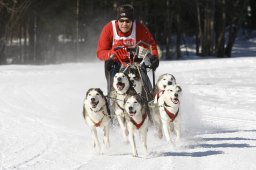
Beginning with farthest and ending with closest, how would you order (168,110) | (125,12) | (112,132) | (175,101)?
(112,132) < (125,12) < (168,110) < (175,101)

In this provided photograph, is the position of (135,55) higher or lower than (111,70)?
higher

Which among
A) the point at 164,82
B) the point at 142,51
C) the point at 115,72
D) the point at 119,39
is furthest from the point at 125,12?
the point at 164,82

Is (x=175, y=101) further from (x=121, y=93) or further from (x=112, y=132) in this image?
(x=112, y=132)

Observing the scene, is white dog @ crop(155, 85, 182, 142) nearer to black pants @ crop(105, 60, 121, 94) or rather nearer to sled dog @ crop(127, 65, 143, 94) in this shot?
sled dog @ crop(127, 65, 143, 94)

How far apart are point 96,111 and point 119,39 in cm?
183

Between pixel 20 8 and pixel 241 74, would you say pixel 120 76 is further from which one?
pixel 20 8

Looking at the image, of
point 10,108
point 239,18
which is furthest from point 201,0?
point 10,108

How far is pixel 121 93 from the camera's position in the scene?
8.62 m

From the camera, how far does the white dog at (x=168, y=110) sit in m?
8.30

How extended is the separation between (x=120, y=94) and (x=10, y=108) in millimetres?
5287

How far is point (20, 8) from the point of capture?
3728 cm

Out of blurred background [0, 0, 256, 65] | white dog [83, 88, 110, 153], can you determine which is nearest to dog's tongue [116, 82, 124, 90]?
white dog [83, 88, 110, 153]

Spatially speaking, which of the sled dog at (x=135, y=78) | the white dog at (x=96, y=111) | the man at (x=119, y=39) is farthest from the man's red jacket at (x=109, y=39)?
the white dog at (x=96, y=111)

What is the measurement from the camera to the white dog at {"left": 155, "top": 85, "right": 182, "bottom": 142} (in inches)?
327
